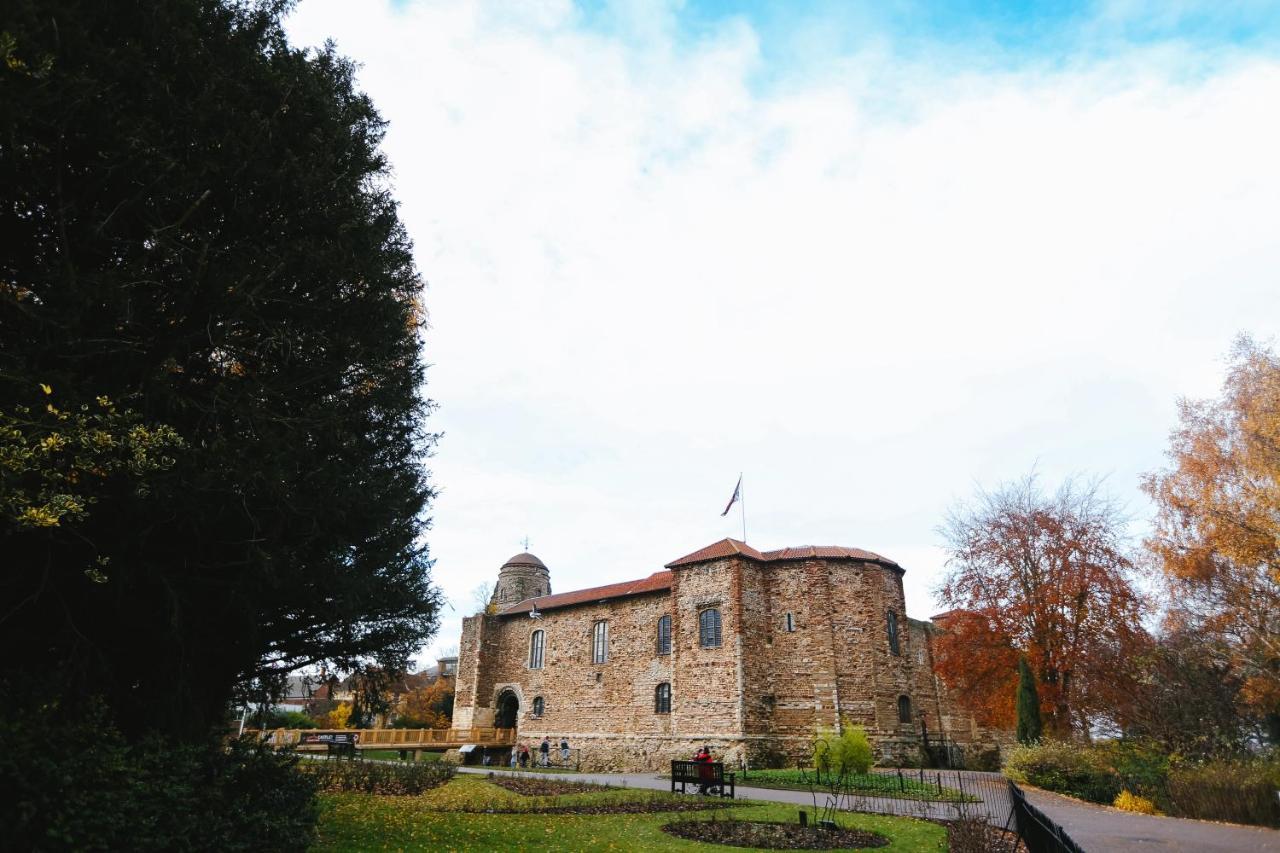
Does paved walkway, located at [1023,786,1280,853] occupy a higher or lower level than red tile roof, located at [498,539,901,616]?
lower

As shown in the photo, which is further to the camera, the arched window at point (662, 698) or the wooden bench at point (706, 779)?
the arched window at point (662, 698)

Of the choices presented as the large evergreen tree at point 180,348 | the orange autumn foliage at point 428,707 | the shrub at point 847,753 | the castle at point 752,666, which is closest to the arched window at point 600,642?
the castle at point 752,666

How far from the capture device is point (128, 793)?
5.87m

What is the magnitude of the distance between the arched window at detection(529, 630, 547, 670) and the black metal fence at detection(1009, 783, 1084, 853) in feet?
95.0

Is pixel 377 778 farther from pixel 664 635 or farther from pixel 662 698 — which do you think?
pixel 664 635

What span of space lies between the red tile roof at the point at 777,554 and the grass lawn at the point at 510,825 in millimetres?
13281

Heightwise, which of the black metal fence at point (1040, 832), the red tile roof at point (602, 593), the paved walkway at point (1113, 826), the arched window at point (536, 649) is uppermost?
the red tile roof at point (602, 593)

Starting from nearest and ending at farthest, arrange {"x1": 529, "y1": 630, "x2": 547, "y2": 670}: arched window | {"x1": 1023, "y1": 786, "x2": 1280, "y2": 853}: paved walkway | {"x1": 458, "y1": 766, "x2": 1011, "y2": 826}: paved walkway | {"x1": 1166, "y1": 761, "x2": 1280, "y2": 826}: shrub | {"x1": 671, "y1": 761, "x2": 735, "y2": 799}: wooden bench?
1. {"x1": 1023, "y1": 786, "x2": 1280, "y2": 853}: paved walkway
2. {"x1": 1166, "y1": 761, "x2": 1280, "y2": 826}: shrub
3. {"x1": 458, "y1": 766, "x2": 1011, "y2": 826}: paved walkway
4. {"x1": 671, "y1": 761, "x2": 735, "y2": 799}: wooden bench
5. {"x1": 529, "y1": 630, "x2": 547, "y2": 670}: arched window

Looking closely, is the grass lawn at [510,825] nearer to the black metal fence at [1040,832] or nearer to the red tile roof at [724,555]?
the black metal fence at [1040,832]

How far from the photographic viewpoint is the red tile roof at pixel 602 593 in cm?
3177

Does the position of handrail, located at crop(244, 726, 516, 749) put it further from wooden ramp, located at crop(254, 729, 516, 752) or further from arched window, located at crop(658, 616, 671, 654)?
arched window, located at crop(658, 616, 671, 654)

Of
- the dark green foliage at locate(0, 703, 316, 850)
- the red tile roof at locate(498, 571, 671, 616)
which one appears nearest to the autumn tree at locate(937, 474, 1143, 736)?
the red tile roof at locate(498, 571, 671, 616)

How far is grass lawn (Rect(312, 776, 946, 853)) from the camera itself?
30.9 feet

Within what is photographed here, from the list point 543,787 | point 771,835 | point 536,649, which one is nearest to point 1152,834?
point 771,835
